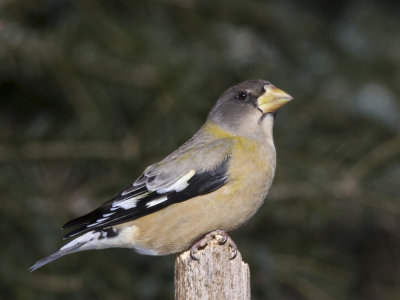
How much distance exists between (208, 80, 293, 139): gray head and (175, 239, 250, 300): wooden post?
1.26m

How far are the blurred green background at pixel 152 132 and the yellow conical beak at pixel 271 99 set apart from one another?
629 millimetres

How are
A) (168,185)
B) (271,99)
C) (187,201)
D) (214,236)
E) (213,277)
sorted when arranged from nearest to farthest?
1. (213,277)
2. (214,236)
3. (187,201)
4. (168,185)
5. (271,99)

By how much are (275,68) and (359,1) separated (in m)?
2.02

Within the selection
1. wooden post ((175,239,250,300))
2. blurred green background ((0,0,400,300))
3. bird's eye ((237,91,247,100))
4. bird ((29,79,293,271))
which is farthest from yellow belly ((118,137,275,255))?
blurred green background ((0,0,400,300))

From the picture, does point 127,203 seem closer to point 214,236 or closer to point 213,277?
point 214,236

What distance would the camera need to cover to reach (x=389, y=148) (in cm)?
486

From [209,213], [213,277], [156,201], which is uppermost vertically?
[156,201]

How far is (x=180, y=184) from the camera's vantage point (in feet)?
12.9

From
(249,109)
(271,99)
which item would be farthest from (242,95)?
Result: (271,99)

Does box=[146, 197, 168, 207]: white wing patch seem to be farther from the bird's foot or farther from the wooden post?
the wooden post

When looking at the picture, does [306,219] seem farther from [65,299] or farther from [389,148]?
[65,299]

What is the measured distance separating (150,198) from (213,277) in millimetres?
1015

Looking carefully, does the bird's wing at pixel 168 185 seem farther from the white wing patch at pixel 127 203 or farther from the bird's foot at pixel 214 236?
the bird's foot at pixel 214 236

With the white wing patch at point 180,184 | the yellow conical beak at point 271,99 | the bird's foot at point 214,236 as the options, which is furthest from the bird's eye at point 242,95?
the bird's foot at point 214,236
